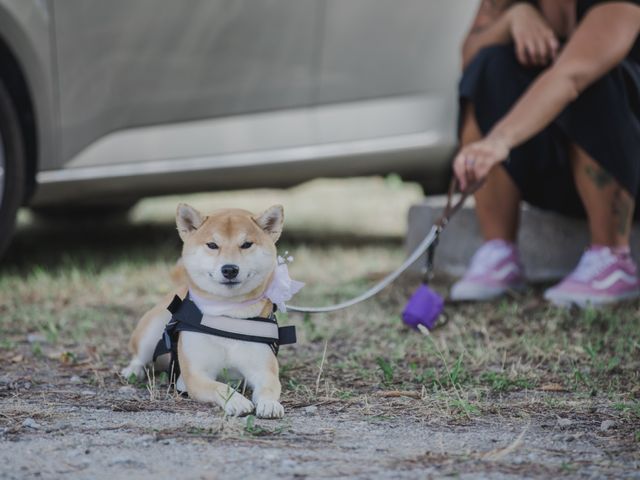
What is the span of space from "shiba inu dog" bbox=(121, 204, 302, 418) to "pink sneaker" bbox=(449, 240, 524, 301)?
4.77ft

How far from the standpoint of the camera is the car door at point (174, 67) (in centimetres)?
396

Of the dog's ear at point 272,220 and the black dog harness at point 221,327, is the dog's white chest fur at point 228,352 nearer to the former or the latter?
the black dog harness at point 221,327

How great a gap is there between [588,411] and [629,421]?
0.13m

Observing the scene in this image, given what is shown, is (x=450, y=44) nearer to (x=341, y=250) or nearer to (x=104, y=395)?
(x=341, y=250)

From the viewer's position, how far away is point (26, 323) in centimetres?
364

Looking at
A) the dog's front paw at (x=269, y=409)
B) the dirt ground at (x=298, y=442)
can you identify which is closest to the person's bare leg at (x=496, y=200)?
the dirt ground at (x=298, y=442)

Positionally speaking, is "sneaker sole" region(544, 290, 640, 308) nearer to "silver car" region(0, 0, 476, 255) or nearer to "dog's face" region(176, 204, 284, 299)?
"silver car" region(0, 0, 476, 255)

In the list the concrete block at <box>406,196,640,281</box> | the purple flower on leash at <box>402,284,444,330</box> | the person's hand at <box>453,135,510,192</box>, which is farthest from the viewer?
the concrete block at <box>406,196,640,281</box>

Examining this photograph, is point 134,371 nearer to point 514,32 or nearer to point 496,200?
point 496,200

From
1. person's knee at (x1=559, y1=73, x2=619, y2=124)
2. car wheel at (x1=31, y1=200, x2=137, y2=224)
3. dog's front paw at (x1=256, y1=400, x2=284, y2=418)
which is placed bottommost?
dog's front paw at (x1=256, y1=400, x2=284, y2=418)

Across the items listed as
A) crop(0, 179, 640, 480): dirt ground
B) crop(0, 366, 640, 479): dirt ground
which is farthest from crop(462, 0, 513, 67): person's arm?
crop(0, 366, 640, 479): dirt ground

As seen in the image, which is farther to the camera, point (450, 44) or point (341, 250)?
point (341, 250)

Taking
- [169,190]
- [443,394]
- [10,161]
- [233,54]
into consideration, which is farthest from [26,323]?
[443,394]

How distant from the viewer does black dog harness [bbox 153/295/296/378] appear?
8.33 feet
